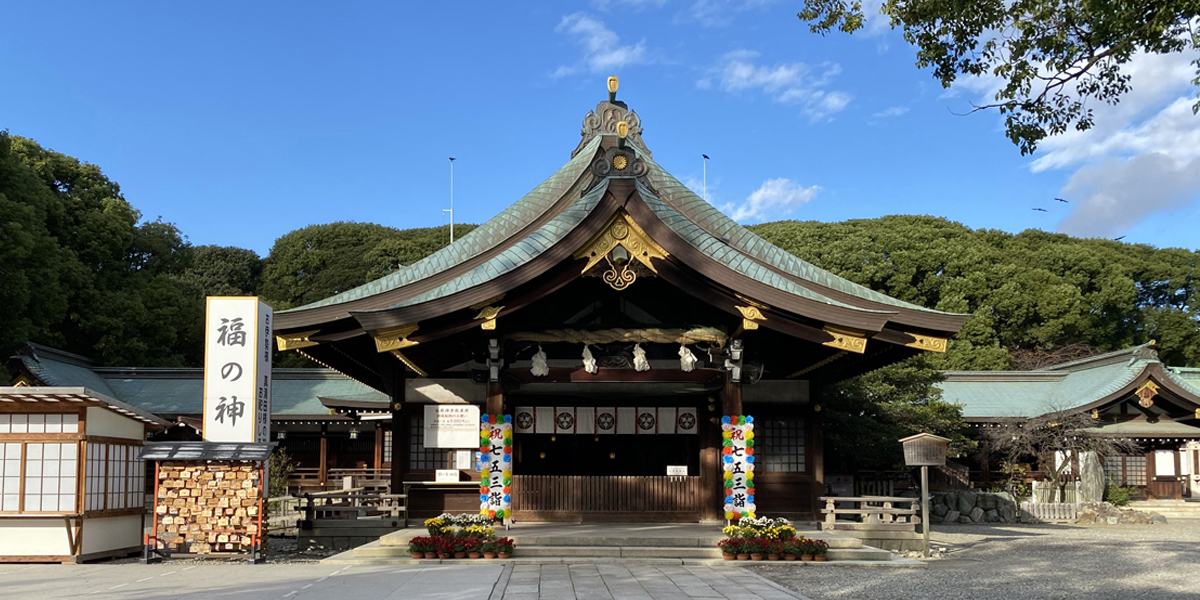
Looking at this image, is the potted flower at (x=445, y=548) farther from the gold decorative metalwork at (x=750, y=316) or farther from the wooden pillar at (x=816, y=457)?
the wooden pillar at (x=816, y=457)

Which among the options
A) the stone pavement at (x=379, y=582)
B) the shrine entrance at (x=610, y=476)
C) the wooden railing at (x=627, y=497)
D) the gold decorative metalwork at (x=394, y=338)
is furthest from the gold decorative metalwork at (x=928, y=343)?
the gold decorative metalwork at (x=394, y=338)

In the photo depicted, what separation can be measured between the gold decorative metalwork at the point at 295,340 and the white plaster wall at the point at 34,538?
14.0 ft

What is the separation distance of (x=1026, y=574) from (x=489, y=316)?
346 inches

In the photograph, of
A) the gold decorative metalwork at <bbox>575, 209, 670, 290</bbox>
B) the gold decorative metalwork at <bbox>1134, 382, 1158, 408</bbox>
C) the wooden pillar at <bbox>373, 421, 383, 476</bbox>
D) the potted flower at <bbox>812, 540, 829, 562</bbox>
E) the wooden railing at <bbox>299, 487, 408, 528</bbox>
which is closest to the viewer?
the potted flower at <bbox>812, 540, 829, 562</bbox>

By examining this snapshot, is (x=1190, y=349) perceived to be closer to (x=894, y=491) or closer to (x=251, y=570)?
(x=894, y=491)

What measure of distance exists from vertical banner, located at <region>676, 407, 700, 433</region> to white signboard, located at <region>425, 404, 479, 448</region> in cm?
388

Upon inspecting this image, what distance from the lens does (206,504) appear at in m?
14.3

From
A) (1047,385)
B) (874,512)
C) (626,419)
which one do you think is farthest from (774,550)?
(1047,385)

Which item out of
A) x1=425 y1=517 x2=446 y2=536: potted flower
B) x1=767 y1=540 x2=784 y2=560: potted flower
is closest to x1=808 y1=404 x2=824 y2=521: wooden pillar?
x1=767 y1=540 x2=784 y2=560: potted flower

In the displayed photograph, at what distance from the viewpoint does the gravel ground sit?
11320 millimetres

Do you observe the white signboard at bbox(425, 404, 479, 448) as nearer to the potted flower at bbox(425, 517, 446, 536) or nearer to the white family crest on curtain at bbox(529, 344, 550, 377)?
the white family crest on curtain at bbox(529, 344, 550, 377)

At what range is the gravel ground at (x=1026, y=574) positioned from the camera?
37.1 feet

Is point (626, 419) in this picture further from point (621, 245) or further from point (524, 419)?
point (621, 245)

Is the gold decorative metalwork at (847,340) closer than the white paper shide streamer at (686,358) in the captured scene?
Yes
